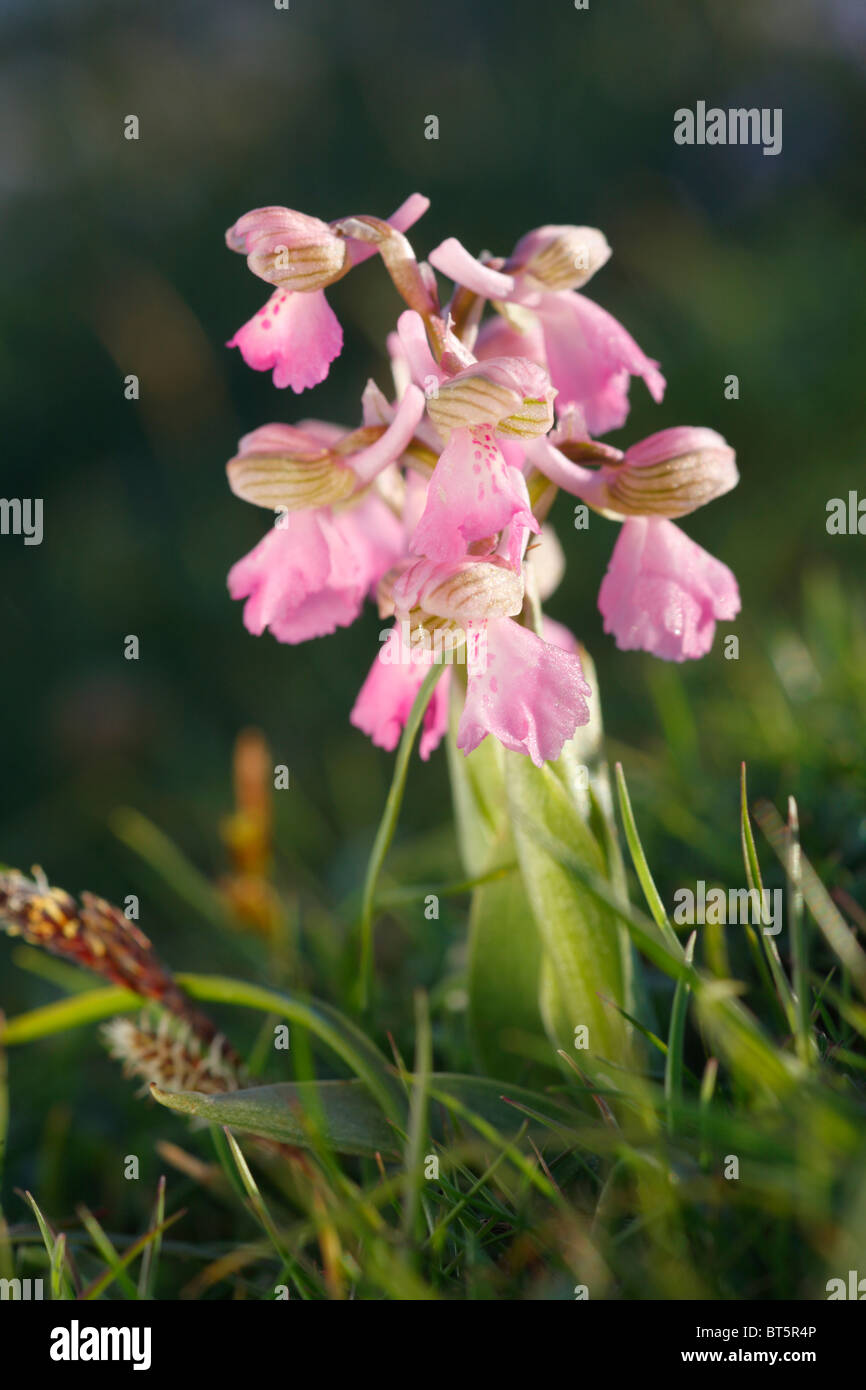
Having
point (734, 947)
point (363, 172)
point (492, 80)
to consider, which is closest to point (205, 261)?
point (363, 172)

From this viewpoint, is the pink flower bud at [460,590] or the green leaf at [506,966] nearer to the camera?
the pink flower bud at [460,590]

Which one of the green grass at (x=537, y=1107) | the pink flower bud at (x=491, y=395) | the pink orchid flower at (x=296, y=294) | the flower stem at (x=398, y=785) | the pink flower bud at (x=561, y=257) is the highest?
the pink flower bud at (x=561, y=257)

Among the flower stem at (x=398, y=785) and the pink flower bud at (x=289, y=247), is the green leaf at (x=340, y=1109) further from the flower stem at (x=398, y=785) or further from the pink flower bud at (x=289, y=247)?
the pink flower bud at (x=289, y=247)

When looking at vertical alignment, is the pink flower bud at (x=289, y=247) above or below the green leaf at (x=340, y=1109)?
above

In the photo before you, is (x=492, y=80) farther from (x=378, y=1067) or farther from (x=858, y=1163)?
(x=858, y=1163)

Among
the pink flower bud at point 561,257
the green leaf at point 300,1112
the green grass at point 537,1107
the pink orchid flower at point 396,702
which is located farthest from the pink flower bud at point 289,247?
the green leaf at point 300,1112

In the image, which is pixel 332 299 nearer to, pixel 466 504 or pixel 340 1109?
pixel 466 504

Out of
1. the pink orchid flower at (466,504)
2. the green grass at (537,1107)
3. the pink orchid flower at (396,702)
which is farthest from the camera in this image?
the pink orchid flower at (396,702)
